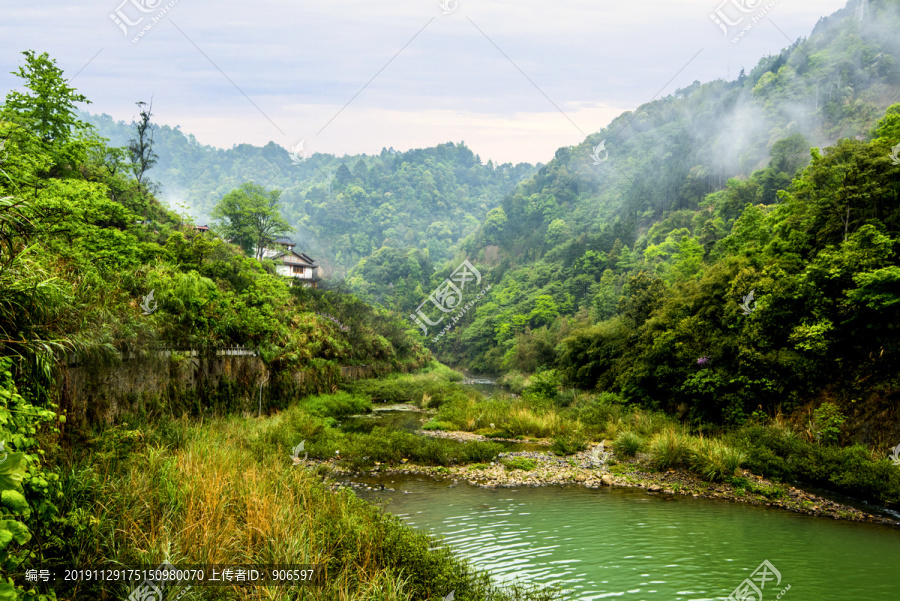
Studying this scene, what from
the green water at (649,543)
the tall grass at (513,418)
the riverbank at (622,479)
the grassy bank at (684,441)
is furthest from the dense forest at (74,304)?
the grassy bank at (684,441)

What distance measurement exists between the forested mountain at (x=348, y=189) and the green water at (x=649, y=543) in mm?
87167

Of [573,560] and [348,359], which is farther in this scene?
[348,359]

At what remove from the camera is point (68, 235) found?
11.1 meters

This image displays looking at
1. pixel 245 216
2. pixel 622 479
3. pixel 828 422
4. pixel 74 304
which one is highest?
pixel 245 216

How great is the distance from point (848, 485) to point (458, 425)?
43.6 ft

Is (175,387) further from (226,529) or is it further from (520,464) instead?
(520,464)

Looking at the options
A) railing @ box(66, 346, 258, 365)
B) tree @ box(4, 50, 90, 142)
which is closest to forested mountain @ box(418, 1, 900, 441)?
railing @ box(66, 346, 258, 365)

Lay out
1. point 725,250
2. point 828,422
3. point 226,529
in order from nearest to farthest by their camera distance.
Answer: point 226,529 → point 828,422 → point 725,250

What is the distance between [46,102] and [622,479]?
2001 centimetres

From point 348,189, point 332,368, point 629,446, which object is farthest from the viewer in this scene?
point 348,189

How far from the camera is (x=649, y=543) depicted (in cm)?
918

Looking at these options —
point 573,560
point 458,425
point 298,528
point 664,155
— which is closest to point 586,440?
point 458,425

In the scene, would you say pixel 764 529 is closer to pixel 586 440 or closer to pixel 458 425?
pixel 586 440

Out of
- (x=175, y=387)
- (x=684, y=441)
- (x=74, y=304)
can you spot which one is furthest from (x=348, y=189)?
(x=74, y=304)
